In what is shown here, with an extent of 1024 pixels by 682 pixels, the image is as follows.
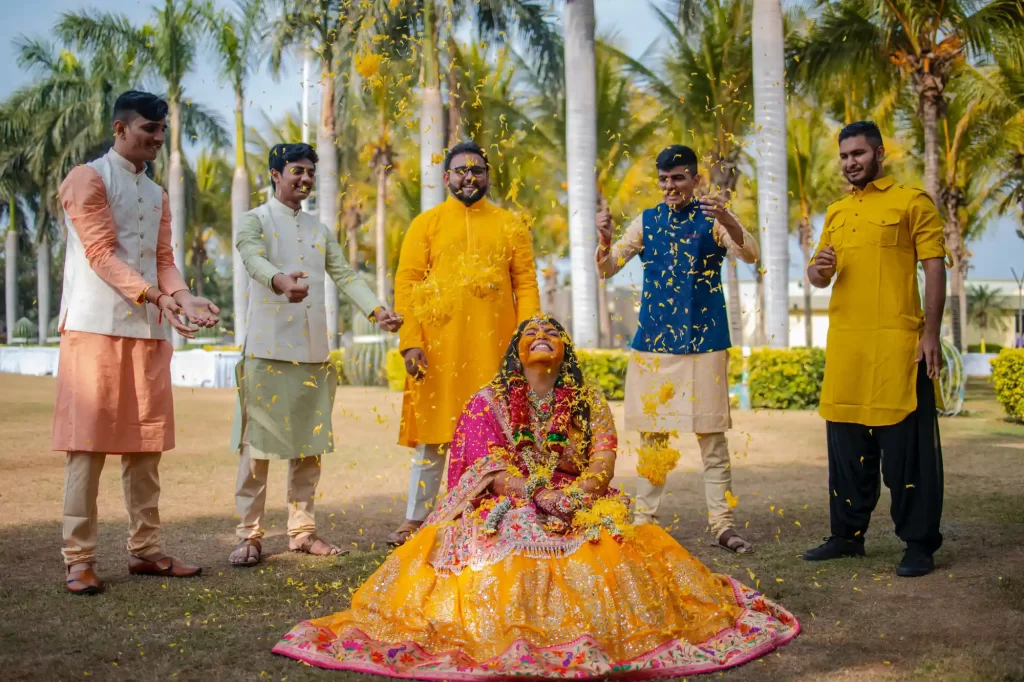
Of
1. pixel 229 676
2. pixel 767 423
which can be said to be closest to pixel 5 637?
pixel 229 676

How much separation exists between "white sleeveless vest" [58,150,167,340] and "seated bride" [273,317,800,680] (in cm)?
188

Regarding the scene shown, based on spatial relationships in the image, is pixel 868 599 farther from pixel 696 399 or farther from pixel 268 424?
pixel 268 424

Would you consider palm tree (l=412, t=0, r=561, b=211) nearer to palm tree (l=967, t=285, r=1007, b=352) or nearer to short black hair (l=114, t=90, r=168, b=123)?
short black hair (l=114, t=90, r=168, b=123)

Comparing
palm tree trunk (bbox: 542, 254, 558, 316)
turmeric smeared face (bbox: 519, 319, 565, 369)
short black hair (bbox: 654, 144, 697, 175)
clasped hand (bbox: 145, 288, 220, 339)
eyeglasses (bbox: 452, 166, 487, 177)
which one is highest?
palm tree trunk (bbox: 542, 254, 558, 316)

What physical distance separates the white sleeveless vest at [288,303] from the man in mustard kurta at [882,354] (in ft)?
9.42

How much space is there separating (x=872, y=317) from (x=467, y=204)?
243cm

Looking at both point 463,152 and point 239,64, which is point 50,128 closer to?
point 239,64

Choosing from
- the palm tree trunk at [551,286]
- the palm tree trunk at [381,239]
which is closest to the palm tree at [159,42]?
the palm tree trunk at [381,239]

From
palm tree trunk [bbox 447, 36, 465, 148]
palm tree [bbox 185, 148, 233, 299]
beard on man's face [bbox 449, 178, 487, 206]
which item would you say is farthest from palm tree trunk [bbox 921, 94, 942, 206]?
palm tree [bbox 185, 148, 233, 299]

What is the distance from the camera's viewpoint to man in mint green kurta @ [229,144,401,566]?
5664mm

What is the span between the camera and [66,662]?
12.6ft

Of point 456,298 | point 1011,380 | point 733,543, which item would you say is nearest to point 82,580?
point 456,298

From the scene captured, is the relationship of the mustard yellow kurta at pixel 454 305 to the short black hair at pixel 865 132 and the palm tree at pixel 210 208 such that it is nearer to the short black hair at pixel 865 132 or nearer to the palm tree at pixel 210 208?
the short black hair at pixel 865 132

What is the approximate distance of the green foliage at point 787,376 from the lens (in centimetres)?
1602
